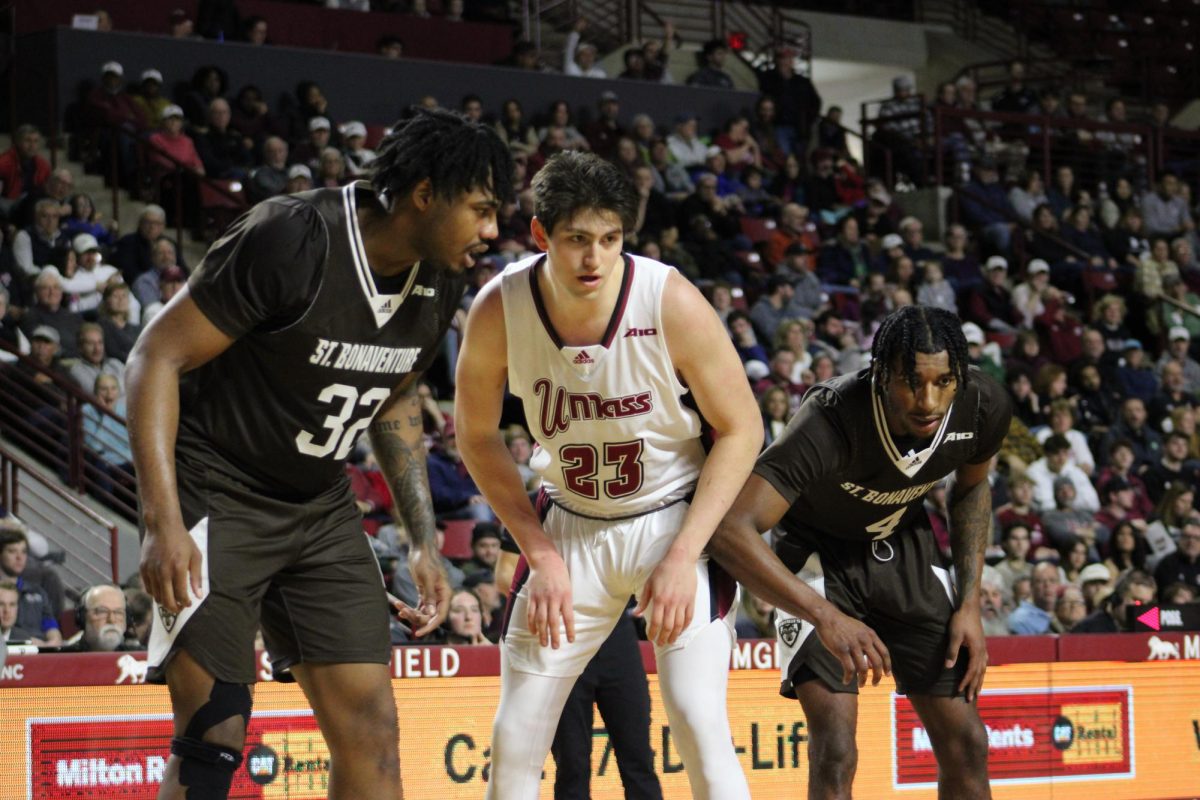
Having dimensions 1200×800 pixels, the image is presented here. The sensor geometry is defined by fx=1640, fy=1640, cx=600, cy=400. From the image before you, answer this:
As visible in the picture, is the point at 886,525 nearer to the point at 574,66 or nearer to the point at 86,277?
the point at 86,277

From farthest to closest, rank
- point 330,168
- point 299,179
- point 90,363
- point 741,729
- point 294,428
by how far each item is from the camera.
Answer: point 330,168 < point 299,179 < point 90,363 < point 741,729 < point 294,428

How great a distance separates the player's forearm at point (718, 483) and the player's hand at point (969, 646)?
3.90ft

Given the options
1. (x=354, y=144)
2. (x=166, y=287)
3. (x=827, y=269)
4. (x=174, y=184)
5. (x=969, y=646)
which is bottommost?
(x=969, y=646)

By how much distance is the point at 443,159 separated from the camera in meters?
4.30

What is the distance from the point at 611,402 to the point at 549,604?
0.61 meters

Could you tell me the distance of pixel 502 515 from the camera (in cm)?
497

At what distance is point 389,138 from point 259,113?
1062 cm

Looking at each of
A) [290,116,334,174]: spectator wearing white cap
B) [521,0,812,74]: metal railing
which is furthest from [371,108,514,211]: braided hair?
[521,0,812,74]: metal railing

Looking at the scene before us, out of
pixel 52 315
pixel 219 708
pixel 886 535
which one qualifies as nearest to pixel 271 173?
pixel 52 315

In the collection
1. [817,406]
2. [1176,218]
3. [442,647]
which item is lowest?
[442,647]

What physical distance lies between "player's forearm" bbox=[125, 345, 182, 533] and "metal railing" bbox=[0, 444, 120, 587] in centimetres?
643

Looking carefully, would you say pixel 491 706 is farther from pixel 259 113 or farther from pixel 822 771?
pixel 259 113

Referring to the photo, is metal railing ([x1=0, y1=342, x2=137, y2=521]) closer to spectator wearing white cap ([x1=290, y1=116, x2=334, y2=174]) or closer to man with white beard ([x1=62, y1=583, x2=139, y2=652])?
man with white beard ([x1=62, y1=583, x2=139, y2=652])

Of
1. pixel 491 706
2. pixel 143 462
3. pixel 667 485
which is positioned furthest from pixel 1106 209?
pixel 143 462
